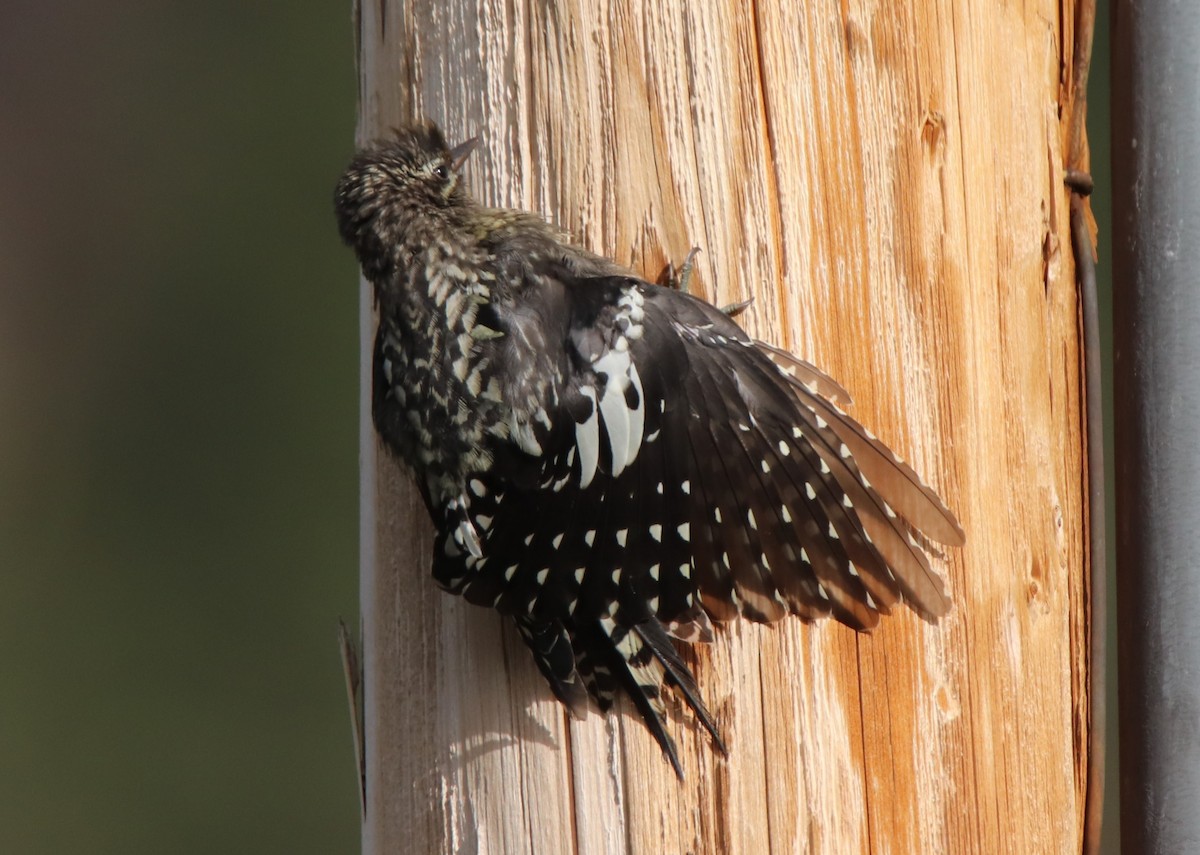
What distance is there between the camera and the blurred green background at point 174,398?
6.11 metres

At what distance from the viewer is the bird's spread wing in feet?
5.52

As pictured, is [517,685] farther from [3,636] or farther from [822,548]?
[3,636]

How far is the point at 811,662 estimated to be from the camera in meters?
1.71

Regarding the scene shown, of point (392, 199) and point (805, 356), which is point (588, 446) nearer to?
point (805, 356)

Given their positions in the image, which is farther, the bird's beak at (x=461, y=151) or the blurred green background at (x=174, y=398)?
the blurred green background at (x=174, y=398)

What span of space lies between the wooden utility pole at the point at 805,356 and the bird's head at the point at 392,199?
3.8 inches

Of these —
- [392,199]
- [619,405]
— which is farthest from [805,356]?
[392,199]

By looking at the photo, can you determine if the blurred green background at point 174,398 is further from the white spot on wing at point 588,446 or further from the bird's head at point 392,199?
the white spot on wing at point 588,446

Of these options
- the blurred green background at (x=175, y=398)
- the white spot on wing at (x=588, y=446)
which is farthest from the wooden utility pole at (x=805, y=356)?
the blurred green background at (x=175, y=398)

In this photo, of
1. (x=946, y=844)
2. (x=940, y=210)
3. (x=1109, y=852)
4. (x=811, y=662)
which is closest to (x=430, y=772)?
(x=811, y=662)

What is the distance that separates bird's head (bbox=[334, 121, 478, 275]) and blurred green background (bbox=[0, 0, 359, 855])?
4.15m

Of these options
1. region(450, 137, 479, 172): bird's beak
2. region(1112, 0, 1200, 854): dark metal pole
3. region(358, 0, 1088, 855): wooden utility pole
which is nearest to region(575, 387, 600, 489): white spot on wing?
region(358, 0, 1088, 855): wooden utility pole

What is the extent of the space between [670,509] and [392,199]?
74 cm

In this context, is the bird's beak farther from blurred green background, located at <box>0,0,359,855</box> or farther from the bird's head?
blurred green background, located at <box>0,0,359,855</box>
